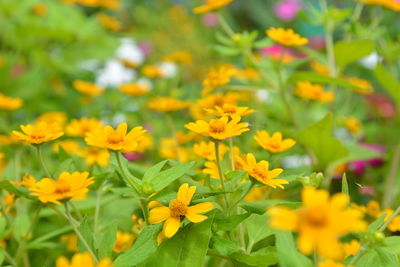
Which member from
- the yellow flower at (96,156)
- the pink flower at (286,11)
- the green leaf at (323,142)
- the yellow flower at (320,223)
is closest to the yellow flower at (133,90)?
the yellow flower at (96,156)

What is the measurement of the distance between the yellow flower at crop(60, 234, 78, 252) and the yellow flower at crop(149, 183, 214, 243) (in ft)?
1.05

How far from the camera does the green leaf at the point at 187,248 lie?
1.81 ft

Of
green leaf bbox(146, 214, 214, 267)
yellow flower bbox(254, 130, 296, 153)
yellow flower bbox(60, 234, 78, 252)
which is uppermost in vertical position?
yellow flower bbox(254, 130, 296, 153)

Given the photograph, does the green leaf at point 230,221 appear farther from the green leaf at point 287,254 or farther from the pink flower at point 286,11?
the pink flower at point 286,11

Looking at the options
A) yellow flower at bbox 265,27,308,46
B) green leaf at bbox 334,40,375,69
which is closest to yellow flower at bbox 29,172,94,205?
yellow flower at bbox 265,27,308,46

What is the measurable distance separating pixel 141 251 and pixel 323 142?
541 millimetres

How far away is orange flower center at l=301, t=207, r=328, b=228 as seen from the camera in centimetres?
34

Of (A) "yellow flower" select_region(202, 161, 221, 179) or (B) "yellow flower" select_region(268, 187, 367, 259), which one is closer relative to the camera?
(B) "yellow flower" select_region(268, 187, 367, 259)

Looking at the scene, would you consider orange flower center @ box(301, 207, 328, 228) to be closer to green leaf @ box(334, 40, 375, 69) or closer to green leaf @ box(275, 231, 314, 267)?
green leaf @ box(275, 231, 314, 267)

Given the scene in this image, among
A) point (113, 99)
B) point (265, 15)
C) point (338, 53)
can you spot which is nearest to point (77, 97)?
point (113, 99)

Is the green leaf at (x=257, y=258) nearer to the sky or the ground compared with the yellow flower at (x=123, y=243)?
nearer to the sky

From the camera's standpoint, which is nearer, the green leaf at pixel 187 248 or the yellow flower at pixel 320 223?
the yellow flower at pixel 320 223

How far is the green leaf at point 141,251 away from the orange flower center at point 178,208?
3cm

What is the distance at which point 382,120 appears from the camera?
5.62ft
